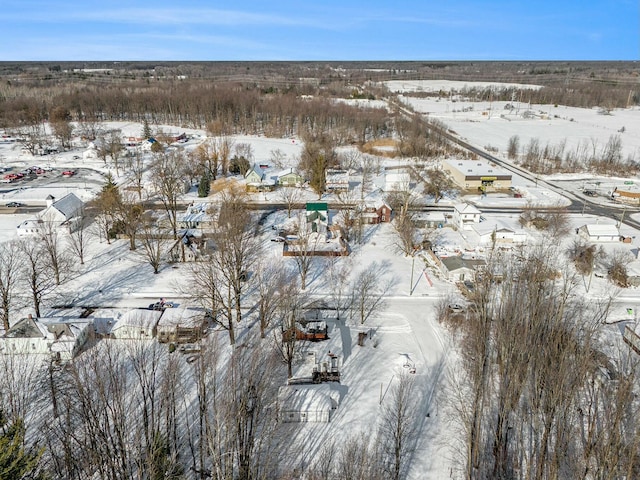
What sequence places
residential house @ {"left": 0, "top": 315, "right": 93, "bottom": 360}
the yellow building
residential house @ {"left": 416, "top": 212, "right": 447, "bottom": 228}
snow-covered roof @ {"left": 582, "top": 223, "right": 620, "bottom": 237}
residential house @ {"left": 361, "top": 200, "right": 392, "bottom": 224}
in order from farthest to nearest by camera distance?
the yellow building, residential house @ {"left": 361, "top": 200, "right": 392, "bottom": 224}, residential house @ {"left": 416, "top": 212, "right": 447, "bottom": 228}, snow-covered roof @ {"left": 582, "top": 223, "right": 620, "bottom": 237}, residential house @ {"left": 0, "top": 315, "right": 93, "bottom": 360}

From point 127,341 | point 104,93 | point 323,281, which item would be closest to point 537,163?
point 323,281

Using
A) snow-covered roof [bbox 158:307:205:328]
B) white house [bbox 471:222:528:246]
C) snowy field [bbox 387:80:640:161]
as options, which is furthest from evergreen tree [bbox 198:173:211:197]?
snowy field [bbox 387:80:640:161]

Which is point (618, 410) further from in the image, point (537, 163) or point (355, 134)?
point (355, 134)

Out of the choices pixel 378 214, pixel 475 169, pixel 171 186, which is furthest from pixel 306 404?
pixel 475 169

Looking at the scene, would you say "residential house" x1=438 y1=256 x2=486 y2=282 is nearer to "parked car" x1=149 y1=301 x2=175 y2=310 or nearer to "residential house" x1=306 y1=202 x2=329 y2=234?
"residential house" x1=306 y1=202 x2=329 y2=234

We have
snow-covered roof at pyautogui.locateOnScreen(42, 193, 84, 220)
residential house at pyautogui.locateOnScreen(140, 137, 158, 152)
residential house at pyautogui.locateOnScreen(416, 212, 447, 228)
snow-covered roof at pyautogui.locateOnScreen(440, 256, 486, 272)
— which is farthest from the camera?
residential house at pyautogui.locateOnScreen(140, 137, 158, 152)

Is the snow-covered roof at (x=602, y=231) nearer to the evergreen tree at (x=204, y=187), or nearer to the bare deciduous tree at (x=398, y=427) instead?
the bare deciduous tree at (x=398, y=427)
